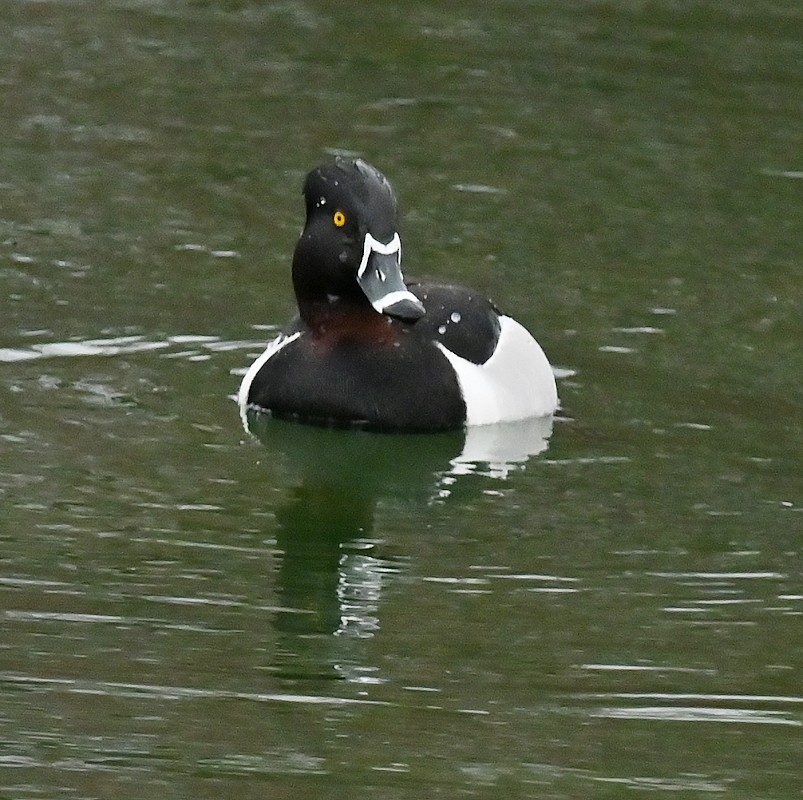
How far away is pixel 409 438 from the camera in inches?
400

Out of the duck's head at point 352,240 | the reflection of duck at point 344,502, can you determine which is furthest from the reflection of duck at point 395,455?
the duck's head at point 352,240

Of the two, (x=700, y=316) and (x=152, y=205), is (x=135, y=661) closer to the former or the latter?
(x=700, y=316)

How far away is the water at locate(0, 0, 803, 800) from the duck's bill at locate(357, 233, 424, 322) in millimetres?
656

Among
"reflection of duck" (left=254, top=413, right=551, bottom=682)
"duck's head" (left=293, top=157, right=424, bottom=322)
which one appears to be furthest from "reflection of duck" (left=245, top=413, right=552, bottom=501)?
"duck's head" (left=293, top=157, right=424, bottom=322)

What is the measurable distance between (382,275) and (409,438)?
72 centimetres

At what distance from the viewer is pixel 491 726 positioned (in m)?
6.82

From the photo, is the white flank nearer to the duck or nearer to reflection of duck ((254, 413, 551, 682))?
the duck

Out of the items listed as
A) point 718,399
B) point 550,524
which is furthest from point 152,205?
point 550,524

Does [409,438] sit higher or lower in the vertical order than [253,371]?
lower

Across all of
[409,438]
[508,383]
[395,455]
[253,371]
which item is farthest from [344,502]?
[508,383]

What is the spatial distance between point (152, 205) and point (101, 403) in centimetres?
322

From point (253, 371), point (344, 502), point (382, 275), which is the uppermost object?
point (382, 275)

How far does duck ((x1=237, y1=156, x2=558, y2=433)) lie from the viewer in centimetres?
999

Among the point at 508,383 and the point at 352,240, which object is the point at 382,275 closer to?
the point at 352,240
